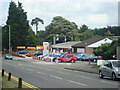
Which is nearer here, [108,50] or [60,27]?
[108,50]

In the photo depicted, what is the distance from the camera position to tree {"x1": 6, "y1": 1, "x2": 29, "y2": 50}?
8462 cm

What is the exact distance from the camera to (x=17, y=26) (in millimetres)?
84688

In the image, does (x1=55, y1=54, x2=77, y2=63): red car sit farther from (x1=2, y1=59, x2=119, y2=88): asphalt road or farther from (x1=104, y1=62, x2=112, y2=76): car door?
(x1=104, y1=62, x2=112, y2=76): car door

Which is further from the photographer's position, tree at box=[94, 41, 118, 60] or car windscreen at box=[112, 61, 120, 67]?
tree at box=[94, 41, 118, 60]

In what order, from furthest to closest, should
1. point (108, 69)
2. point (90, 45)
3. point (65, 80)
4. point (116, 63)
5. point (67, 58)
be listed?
point (90, 45)
point (67, 58)
point (116, 63)
point (108, 69)
point (65, 80)

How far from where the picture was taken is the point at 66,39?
109 m

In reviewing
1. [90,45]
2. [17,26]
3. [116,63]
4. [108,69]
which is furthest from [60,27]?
[108,69]

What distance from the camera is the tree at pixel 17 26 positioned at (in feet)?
278

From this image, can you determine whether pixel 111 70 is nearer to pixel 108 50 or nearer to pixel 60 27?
pixel 108 50

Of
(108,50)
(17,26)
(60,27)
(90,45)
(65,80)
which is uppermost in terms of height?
(60,27)

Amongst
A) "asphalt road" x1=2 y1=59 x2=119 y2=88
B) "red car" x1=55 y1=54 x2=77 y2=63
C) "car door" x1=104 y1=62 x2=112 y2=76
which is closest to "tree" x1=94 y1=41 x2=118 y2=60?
"asphalt road" x1=2 y1=59 x2=119 y2=88

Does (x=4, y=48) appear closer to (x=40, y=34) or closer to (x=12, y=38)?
(x=12, y=38)

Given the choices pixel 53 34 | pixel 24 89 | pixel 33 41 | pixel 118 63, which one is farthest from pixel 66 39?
pixel 24 89

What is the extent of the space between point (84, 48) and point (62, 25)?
39.7m
